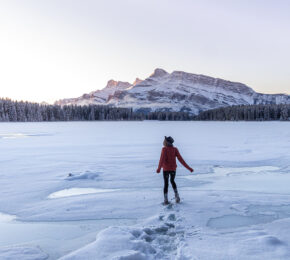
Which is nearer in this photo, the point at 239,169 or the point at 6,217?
the point at 6,217

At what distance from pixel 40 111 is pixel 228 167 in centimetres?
12880

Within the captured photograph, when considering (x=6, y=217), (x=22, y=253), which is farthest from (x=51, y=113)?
(x=22, y=253)

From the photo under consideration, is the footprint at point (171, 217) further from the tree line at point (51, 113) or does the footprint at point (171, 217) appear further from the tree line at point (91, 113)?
the tree line at point (51, 113)

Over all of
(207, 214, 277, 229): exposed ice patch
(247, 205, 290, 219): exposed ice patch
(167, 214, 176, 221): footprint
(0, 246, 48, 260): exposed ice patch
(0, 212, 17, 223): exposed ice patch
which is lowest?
(0, 212, 17, 223): exposed ice patch

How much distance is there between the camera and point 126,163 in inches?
549

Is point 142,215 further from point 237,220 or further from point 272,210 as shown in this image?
point 272,210

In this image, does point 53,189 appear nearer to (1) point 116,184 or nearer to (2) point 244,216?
(1) point 116,184

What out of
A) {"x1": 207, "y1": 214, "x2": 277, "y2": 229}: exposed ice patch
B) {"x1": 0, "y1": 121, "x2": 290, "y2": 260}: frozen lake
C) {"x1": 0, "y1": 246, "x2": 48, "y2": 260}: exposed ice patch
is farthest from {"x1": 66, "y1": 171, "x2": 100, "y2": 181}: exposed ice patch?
{"x1": 207, "y1": 214, "x2": 277, "y2": 229}: exposed ice patch

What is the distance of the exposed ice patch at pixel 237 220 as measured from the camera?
233 inches

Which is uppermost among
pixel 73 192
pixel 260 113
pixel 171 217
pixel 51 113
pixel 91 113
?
pixel 91 113

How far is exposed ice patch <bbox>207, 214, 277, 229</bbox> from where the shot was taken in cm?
592

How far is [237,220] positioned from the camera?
620cm

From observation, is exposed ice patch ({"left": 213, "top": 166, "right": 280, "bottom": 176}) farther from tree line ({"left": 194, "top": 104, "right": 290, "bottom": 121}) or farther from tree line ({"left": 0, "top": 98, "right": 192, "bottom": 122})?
tree line ({"left": 0, "top": 98, "right": 192, "bottom": 122})

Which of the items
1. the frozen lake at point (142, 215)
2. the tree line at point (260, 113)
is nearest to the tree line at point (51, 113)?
the tree line at point (260, 113)
